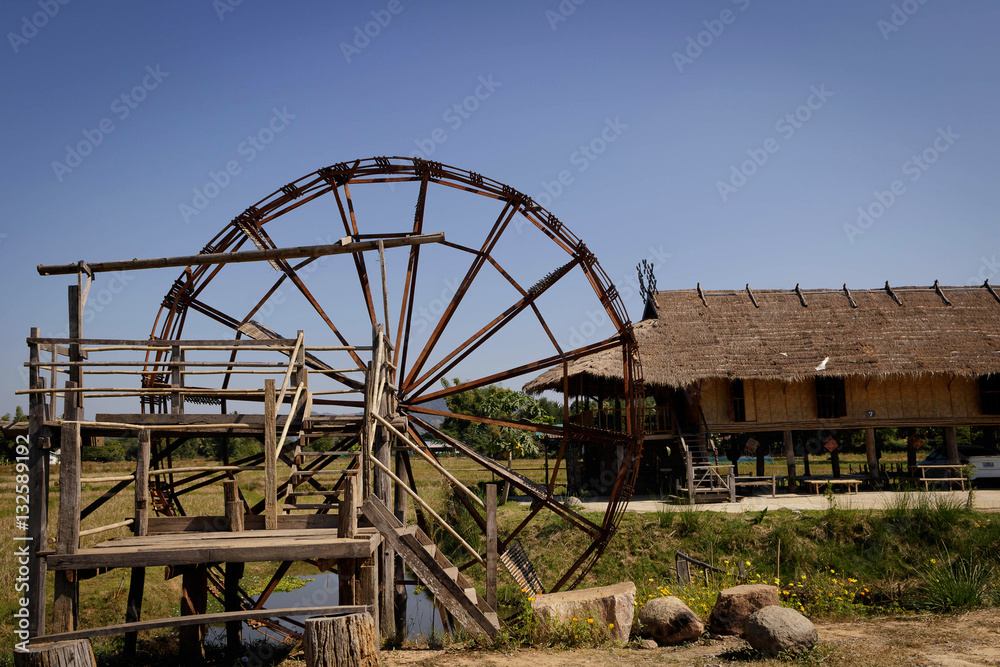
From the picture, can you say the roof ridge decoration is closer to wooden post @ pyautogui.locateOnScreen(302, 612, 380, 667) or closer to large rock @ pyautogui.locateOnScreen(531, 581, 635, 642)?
large rock @ pyautogui.locateOnScreen(531, 581, 635, 642)

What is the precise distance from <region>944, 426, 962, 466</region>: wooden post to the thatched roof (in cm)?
196

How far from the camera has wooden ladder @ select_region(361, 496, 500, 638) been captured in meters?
8.03

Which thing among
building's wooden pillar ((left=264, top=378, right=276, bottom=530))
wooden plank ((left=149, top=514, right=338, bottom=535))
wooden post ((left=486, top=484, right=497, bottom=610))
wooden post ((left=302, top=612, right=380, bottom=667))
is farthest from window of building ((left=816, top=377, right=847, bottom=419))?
wooden post ((left=302, top=612, right=380, bottom=667))

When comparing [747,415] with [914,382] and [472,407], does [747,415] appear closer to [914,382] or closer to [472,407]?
[914,382]

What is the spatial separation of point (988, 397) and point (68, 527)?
22.2 m

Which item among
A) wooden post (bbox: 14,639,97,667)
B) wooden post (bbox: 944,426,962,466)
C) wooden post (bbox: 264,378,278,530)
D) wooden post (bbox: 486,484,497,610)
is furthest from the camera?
wooden post (bbox: 944,426,962,466)

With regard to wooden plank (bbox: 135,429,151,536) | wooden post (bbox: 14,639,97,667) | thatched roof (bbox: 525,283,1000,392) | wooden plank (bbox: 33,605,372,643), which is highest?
thatched roof (bbox: 525,283,1000,392)

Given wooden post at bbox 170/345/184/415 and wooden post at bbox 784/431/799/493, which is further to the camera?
wooden post at bbox 784/431/799/493

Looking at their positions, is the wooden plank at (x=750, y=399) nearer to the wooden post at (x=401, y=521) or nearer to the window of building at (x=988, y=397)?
the window of building at (x=988, y=397)

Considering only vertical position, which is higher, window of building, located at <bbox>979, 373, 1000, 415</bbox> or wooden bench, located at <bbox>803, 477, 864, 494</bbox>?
window of building, located at <bbox>979, 373, 1000, 415</bbox>

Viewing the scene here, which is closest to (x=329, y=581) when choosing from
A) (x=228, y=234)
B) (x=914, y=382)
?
(x=228, y=234)

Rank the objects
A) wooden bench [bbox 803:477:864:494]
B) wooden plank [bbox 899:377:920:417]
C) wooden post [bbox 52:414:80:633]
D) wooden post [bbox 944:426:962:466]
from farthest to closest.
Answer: wooden plank [bbox 899:377:920:417], wooden post [bbox 944:426:962:466], wooden bench [bbox 803:477:864:494], wooden post [bbox 52:414:80:633]

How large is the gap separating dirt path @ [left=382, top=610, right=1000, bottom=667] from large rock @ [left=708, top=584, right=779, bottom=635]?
171 millimetres

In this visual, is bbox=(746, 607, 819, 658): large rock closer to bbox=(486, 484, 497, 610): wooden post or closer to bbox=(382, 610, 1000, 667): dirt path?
bbox=(382, 610, 1000, 667): dirt path
